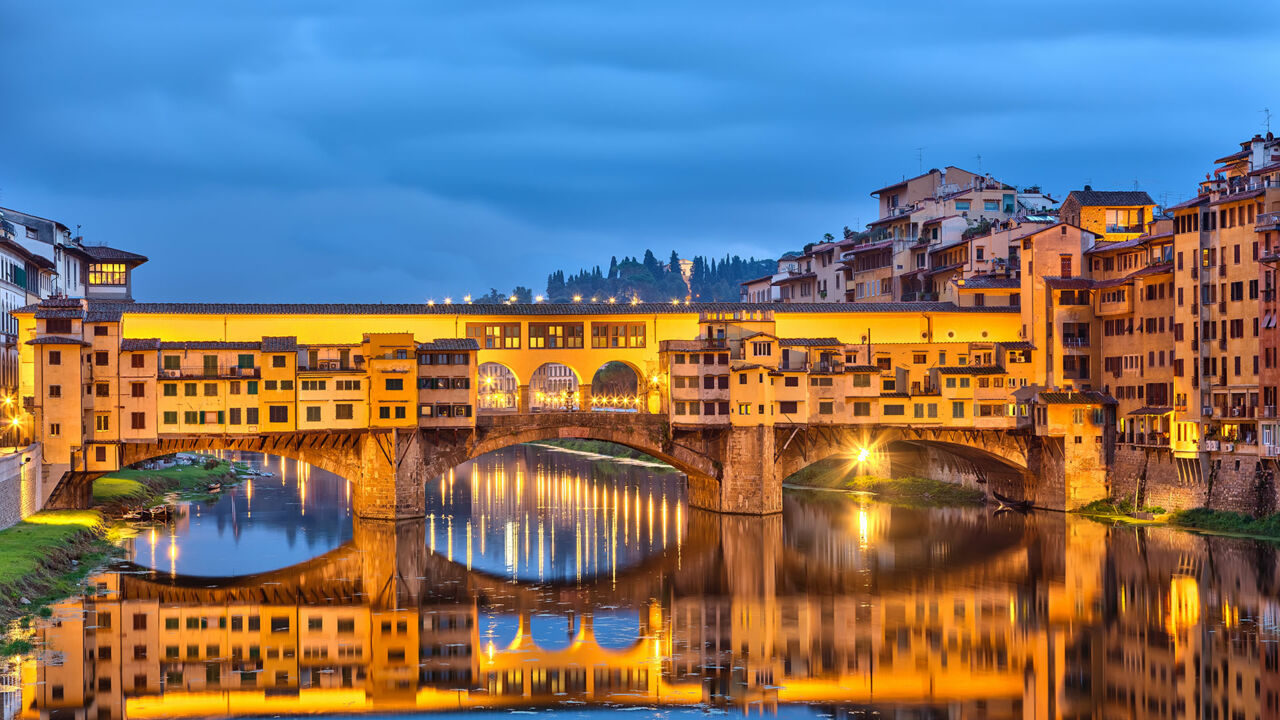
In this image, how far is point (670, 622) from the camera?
4503cm

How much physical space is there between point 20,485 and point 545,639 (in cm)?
2358

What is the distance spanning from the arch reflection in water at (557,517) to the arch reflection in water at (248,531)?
17.2 ft

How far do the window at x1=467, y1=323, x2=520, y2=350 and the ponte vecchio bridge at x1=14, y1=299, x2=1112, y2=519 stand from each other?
0.08 metres

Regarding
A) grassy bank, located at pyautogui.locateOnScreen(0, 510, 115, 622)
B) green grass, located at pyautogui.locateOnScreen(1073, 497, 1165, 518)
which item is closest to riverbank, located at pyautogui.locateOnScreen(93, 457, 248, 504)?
grassy bank, located at pyautogui.locateOnScreen(0, 510, 115, 622)

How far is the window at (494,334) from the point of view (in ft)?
232

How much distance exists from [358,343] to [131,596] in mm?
23145

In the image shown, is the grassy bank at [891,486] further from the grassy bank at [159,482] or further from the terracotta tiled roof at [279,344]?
the grassy bank at [159,482]

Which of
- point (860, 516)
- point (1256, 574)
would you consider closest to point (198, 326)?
point (860, 516)

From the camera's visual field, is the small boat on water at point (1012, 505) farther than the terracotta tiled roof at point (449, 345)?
Yes

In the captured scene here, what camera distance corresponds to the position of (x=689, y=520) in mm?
69125

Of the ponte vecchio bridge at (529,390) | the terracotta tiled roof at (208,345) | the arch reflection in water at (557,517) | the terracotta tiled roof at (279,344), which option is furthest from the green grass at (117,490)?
the arch reflection in water at (557,517)

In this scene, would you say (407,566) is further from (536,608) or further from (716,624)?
(716,624)

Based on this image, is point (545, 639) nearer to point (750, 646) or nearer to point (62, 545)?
point (750, 646)

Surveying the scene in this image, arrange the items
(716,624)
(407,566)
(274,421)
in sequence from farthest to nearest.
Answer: (274,421) < (407,566) < (716,624)
